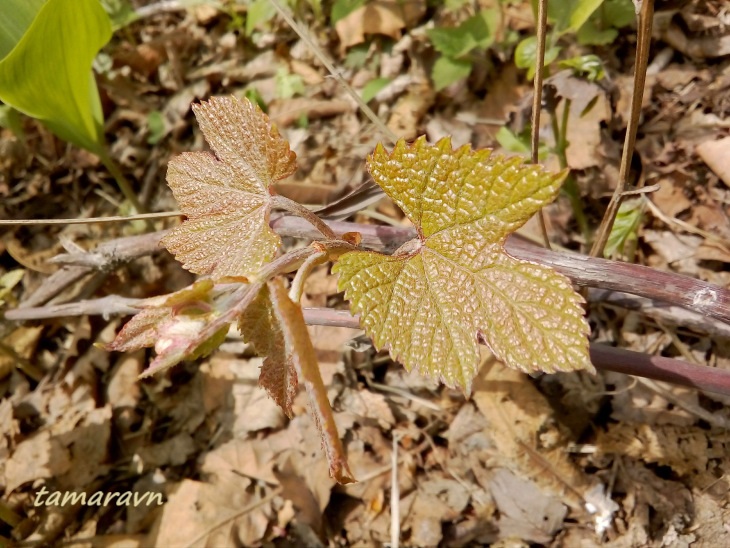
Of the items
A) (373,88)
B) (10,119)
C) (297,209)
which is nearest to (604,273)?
(297,209)

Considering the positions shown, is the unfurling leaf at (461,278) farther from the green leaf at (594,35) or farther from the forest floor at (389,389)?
the green leaf at (594,35)

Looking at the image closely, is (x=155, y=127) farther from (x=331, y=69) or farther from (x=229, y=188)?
(x=229, y=188)

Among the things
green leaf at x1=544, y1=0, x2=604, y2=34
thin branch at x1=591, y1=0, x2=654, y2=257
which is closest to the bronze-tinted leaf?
thin branch at x1=591, y1=0, x2=654, y2=257

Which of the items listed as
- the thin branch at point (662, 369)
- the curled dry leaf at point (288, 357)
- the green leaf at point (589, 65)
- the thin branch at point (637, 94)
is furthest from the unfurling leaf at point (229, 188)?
the green leaf at point (589, 65)

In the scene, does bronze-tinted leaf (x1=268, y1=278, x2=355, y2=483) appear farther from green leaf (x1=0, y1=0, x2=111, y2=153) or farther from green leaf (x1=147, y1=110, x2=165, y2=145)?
green leaf (x1=147, y1=110, x2=165, y2=145)

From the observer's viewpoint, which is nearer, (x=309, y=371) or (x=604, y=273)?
(x=309, y=371)

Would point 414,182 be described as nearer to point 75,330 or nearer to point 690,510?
point 690,510
